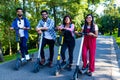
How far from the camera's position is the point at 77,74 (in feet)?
30.4

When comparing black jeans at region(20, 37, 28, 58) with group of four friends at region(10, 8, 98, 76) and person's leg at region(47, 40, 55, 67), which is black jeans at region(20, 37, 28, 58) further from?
Result: person's leg at region(47, 40, 55, 67)

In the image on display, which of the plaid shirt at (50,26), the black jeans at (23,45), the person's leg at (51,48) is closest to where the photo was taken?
the plaid shirt at (50,26)

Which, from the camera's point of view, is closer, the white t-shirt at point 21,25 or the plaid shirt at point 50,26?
the plaid shirt at point 50,26

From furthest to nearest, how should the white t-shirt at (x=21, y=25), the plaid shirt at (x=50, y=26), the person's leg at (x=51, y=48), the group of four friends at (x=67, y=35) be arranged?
the white t-shirt at (x=21, y=25)
the person's leg at (x=51, y=48)
the plaid shirt at (x=50, y=26)
the group of four friends at (x=67, y=35)

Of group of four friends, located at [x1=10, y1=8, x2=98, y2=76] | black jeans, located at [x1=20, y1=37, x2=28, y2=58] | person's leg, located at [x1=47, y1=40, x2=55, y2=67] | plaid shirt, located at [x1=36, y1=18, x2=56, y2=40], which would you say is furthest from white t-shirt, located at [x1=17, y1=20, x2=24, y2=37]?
person's leg, located at [x1=47, y1=40, x2=55, y2=67]

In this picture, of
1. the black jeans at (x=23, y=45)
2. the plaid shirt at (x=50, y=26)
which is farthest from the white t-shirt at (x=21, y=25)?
the plaid shirt at (x=50, y=26)

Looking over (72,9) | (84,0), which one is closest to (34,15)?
(72,9)

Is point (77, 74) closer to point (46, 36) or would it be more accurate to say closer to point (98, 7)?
point (46, 36)

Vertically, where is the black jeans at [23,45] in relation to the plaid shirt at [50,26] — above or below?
below

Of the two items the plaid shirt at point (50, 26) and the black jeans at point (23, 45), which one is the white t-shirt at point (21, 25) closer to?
the black jeans at point (23, 45)

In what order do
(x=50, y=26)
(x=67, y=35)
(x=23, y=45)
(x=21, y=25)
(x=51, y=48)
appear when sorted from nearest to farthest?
1. (x=67, y=35)
2. (x=50, y=26)
3. (x=51, y=48)
4. (x=21, y=25)
5. (x=23, y=45)

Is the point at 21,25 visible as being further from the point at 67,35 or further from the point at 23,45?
the point at 67,35

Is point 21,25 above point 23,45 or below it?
above

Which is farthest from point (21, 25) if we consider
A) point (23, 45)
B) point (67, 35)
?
point (67, 35)
